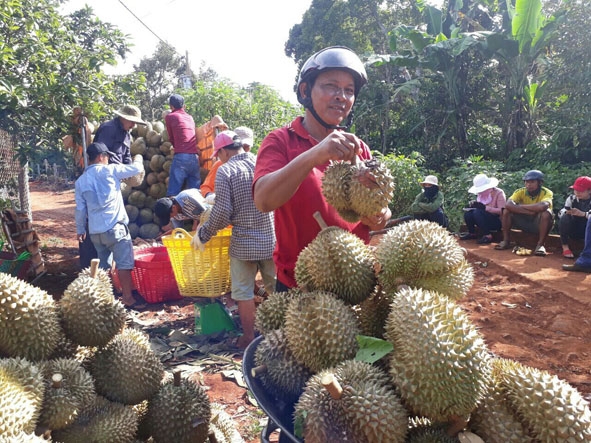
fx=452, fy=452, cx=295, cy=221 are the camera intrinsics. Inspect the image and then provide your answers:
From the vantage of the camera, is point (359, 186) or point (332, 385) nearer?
point (332, 385)

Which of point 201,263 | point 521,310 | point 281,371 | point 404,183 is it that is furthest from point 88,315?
point 404,183

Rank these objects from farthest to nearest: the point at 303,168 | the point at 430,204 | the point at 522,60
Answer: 1. the point at 522,60
2. the point at 430,204
3. the point at 303,168

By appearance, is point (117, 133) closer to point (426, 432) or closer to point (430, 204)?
point (430, 204)

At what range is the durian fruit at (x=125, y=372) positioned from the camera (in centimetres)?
228

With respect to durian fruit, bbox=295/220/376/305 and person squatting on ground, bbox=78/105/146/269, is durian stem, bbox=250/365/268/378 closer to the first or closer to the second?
durian fruit, bbox=295/220/376/305

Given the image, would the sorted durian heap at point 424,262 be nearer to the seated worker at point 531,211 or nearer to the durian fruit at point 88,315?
the durian fruit at point 88,315

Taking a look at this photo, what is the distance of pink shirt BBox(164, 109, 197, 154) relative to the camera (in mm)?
8961

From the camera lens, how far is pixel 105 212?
243 inches

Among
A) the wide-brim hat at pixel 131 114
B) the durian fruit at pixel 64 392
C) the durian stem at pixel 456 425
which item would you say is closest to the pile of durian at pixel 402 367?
the durian stem at pixel 456 425

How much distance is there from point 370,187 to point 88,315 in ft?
5.05

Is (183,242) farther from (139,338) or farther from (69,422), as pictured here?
(69,422)

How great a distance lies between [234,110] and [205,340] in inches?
369

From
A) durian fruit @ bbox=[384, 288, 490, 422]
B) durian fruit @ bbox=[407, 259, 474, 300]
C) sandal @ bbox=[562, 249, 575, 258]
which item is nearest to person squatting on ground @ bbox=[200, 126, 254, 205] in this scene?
durian fruit @ bbox=[407, 259, 474, 300]

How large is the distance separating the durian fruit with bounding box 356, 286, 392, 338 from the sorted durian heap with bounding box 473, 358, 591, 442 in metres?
0.49
